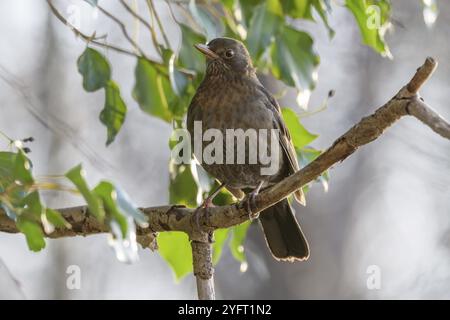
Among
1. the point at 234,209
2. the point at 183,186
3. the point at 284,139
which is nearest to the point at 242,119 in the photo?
the point at 284,139

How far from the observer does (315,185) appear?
359 inches

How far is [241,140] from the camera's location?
5.06m

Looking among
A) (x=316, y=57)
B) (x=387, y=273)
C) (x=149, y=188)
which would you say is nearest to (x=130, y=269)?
(x=149, y=188)

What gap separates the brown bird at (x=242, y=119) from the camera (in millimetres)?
5047

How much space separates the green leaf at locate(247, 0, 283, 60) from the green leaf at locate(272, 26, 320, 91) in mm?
83

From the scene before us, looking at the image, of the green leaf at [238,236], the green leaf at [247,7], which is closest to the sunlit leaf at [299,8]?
the green leaf at [247,7]

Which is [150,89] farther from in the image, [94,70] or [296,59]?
[296,59]

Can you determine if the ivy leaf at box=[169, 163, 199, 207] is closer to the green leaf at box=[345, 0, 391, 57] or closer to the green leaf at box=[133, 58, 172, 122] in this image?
the green leaf at box=[133, 58, 172, 122]

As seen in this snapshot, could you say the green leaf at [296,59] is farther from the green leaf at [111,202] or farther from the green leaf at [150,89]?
the green leaf at [111,202]

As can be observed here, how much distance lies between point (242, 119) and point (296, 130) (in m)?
0.53

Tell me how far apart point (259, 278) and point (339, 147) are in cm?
546

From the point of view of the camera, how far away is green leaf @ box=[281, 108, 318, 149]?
15.0ft

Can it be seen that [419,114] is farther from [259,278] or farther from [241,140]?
[259,278]

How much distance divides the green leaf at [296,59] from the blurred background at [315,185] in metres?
4.17
